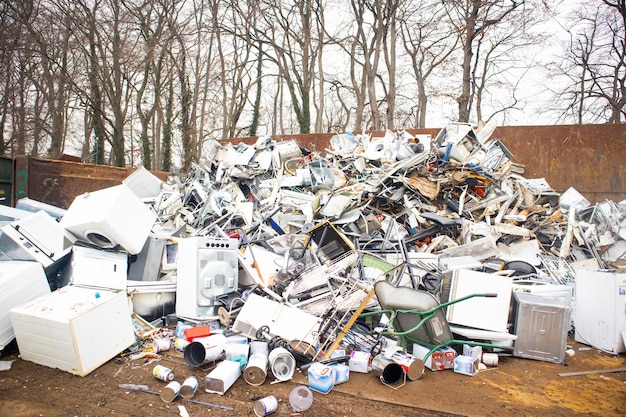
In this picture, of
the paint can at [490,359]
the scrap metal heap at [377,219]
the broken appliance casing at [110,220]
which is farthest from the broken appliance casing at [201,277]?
the paint can at [490,359]

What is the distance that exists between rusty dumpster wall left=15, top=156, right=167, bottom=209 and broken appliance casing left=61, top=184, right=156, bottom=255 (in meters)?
3.75

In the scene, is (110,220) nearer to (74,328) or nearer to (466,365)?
(74,328)

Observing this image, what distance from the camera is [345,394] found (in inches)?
112

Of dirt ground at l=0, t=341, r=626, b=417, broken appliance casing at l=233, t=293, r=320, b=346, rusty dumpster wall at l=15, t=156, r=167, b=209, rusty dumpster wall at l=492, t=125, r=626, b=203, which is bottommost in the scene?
dirt ground at l=0, t=341, r=626, b=417

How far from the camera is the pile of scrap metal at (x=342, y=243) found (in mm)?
3545

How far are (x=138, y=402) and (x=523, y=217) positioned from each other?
590cm

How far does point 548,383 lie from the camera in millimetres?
3098

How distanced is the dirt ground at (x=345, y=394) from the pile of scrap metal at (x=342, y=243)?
0.90ft

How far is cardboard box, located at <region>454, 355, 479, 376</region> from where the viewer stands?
321cm

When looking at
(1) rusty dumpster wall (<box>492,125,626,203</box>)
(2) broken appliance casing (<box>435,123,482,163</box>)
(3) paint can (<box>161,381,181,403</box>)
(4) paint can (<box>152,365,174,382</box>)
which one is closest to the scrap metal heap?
(2) broken appliance casing (<box>435,123,482,163</box>)

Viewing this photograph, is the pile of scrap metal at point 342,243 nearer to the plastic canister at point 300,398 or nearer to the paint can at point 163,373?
the paint can at point 163,373

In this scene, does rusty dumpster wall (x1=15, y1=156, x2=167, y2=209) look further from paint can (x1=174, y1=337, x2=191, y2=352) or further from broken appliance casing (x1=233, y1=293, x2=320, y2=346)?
broken appliance casing (x1=233, y1=293, x2=320, y2=346)

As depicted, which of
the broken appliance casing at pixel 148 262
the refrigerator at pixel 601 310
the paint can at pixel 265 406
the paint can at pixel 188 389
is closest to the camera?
the paint can at pixel 265 406

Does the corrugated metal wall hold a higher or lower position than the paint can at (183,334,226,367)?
higher
